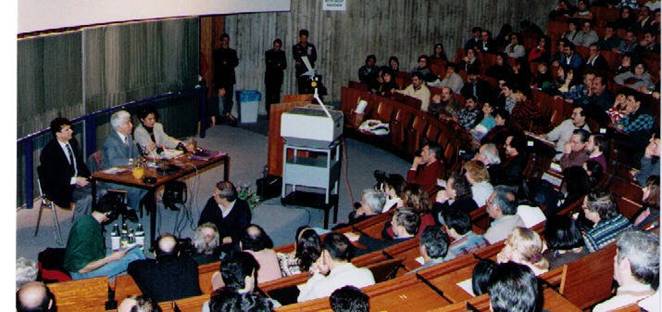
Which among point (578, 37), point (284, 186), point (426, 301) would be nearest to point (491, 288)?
point (426, 301)

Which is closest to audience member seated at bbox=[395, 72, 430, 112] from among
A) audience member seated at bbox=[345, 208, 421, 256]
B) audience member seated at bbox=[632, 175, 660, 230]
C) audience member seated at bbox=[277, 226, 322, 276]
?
audience member seated at bbox=[632, 175, 660, 230]

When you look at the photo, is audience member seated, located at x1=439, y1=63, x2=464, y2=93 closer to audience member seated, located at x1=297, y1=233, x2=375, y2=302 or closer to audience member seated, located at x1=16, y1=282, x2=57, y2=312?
audience member seated, located at x1=297, y1=233, x2=375, y2=302

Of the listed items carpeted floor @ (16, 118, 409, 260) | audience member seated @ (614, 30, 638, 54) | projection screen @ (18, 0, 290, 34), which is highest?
projection screen @ (18, 0, 290, 34)

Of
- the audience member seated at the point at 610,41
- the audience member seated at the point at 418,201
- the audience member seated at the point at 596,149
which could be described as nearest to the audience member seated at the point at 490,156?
the audience member seated at the point at 596,149

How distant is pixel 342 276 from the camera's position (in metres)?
5.31

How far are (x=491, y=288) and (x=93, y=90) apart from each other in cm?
678

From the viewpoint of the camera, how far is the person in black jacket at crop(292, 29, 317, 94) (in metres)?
13.7

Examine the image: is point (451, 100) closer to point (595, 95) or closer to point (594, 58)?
point (595, 95)

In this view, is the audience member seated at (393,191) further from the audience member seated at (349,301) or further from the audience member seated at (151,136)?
the audience member seated at (349,301)

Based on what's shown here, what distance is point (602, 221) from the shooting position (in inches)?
242

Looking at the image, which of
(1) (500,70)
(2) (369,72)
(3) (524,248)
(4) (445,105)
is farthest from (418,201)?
(2) (369,72)

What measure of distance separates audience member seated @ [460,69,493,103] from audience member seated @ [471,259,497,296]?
277 inches

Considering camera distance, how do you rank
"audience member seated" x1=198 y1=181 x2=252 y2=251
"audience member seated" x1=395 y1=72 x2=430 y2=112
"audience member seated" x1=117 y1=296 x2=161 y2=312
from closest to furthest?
"audience member seated" x1=117 y1=296 x2=161 y2=312, "audience member seated" x1=198 y1=181 x2=252 y2=251, "audience member seated" x1=395 y1=72 x2=430 y2=112

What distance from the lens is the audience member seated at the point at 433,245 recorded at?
5469 mm
